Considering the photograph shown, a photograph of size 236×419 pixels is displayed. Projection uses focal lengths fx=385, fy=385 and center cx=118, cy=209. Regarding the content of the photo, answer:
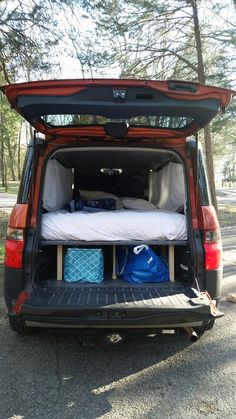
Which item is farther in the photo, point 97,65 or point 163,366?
point 97,65

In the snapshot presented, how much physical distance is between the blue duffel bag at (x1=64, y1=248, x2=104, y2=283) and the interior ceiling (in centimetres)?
128

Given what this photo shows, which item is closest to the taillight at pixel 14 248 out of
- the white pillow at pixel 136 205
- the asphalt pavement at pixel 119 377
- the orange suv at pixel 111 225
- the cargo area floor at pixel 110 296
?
the orange suv at pixel 111 225

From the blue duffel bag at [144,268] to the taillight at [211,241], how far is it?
0.59m

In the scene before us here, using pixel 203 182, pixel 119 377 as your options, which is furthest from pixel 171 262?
pixel 119 377

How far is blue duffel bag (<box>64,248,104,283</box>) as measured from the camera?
11.8ft

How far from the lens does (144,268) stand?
3.67m

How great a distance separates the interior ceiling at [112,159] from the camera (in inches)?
175

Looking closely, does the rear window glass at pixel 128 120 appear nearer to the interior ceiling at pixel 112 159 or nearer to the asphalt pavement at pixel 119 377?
the interior ceiling at pixel 112 159

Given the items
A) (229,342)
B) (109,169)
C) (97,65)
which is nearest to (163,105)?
(229,342)

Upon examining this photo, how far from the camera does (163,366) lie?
10.4 ft

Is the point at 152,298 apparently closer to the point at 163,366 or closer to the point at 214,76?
the point at 163,366

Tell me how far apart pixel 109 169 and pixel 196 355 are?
3144 millimetres

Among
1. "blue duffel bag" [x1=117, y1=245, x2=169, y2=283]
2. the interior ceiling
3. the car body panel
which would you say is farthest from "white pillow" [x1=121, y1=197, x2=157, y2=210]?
the car body panel

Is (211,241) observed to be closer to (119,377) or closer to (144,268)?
(144,268)
